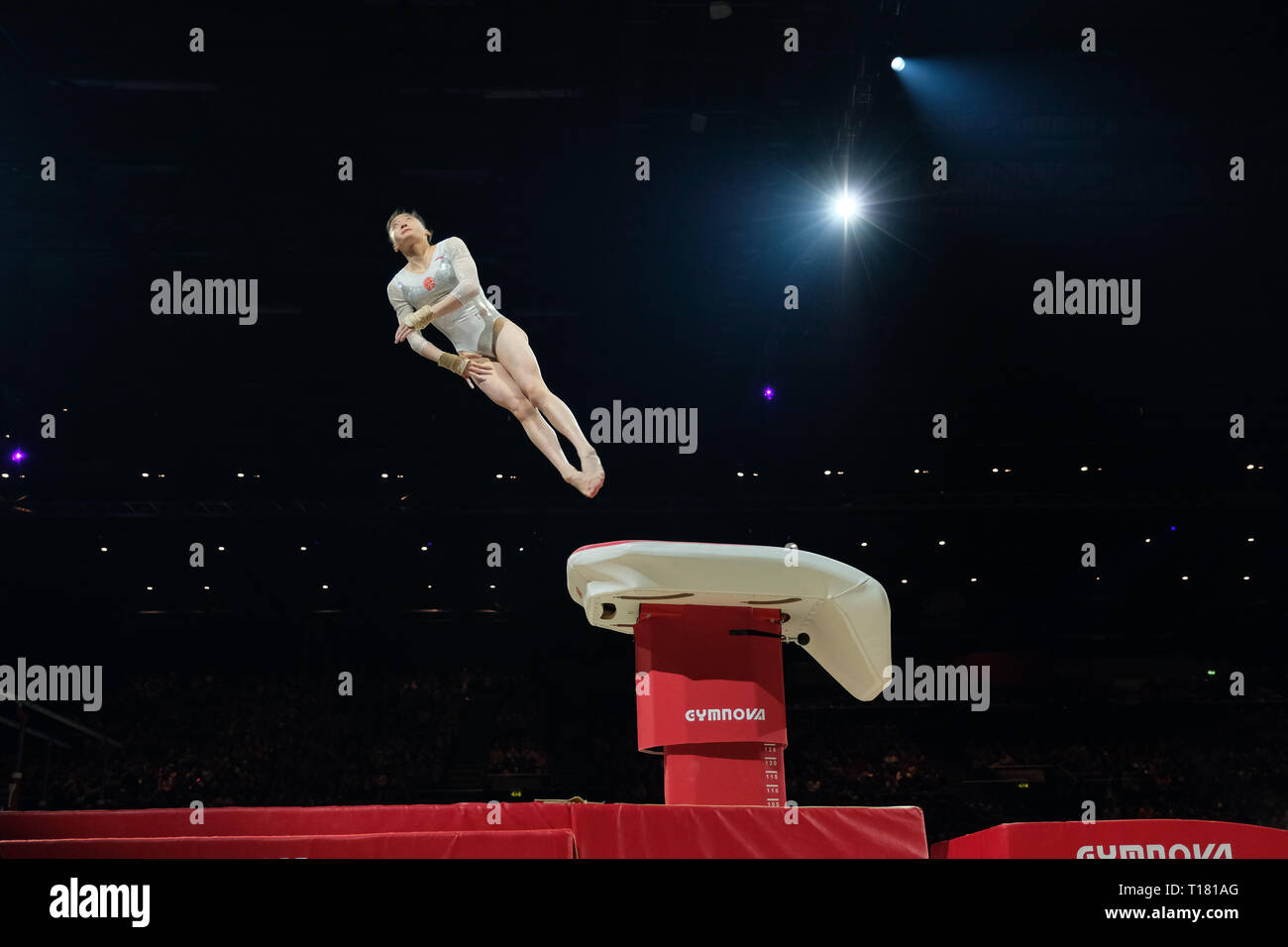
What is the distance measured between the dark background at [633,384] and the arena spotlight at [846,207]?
0.18 m

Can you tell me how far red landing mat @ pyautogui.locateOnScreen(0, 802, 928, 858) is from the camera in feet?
10.1

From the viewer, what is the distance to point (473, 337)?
17.5ft

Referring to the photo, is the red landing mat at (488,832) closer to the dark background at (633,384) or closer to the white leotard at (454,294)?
the white leotard at (454,294)

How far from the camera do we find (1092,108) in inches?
359

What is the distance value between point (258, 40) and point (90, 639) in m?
9.88

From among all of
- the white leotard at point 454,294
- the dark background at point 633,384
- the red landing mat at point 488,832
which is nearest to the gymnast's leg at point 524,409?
the white leotard at point 454,294

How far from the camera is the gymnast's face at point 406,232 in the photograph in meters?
5.29

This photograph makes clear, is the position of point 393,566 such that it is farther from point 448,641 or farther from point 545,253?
point 545,253

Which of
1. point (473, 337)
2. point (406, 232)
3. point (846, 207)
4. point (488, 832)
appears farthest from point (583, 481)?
point (846, 207)

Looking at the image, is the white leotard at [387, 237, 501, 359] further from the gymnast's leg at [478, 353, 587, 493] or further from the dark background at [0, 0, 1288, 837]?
the dark background at [0, 0, 1288, 837]

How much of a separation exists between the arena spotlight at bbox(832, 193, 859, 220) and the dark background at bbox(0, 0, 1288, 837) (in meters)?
0.18

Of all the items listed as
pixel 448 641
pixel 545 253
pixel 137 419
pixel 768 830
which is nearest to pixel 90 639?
pixel 137 419

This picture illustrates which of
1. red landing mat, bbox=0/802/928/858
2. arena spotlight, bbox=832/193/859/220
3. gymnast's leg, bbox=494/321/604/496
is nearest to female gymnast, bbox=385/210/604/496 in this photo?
gymnast's leg, bbox=494/321/604/496

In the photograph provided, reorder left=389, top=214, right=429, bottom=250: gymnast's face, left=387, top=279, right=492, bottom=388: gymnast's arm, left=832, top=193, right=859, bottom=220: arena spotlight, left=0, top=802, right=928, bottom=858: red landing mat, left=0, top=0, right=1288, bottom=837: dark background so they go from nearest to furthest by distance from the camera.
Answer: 1. left=0, top=802, right=928, bottom=858: red landing mat
2. left=387, top=279, right=492, bottom=388: gymnast's arm
3. left=389, top=214, right=429, bottom=250: gymnast's face
4. left=0, top=0, right=1288, bottom=837: dark background
5. left=832, top=193, right=859, bottom=220: arena spotlight
